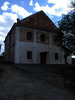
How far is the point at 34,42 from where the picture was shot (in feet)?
57.7

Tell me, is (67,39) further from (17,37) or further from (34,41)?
(17,37)

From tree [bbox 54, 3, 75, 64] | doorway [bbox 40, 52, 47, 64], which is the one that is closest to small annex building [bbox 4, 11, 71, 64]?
doorway [bbox 40, 52, 47, 64]

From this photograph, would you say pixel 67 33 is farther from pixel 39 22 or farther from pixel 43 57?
pixel 39 22

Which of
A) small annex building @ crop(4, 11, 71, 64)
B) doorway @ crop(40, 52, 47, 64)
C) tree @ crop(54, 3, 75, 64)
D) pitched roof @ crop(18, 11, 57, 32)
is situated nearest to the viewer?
tree @ crop(54, 3, 75, 64)

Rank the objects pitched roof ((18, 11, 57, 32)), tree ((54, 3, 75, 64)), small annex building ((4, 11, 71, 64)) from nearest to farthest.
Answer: tree ((54, 3, 75, 64)), small annex building ((4, 11, 71, 64)), pitched roof ((18, 11, 57, 32))

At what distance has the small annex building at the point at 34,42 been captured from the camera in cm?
1641

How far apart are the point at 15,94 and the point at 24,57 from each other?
40.5ft

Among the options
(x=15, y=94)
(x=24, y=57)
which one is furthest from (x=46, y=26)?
(x=15, y=94)

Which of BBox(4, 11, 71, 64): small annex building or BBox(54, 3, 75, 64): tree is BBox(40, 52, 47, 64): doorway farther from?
BBox(54, 3, 75, 64): tree

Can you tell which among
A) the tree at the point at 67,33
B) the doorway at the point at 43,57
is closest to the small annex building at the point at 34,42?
the doorway at the point at 43,57

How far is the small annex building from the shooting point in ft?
53.8

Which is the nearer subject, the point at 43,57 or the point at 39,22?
the point at 43,57

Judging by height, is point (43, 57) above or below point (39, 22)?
below

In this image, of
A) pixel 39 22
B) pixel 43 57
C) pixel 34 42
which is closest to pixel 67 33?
pixel 34 42
